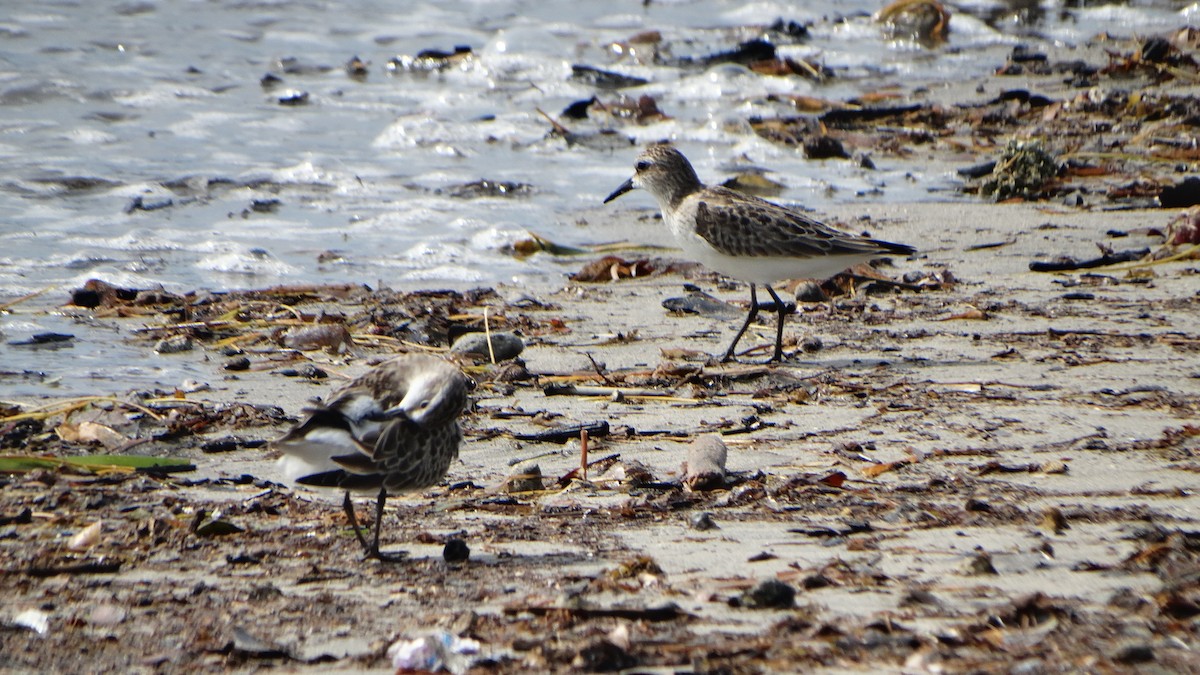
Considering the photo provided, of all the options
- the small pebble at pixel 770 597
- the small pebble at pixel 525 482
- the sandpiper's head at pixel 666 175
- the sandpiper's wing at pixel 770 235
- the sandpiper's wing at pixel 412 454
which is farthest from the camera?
the sandpiper's head at pixel 666 175

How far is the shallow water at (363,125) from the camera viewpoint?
8.13 meters

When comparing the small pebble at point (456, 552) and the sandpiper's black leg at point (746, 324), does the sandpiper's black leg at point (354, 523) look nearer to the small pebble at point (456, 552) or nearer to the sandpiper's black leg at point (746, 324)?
the small pebble at point (456, 552)

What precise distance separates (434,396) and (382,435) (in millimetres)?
249

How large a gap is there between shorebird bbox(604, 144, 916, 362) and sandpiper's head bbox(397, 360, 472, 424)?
2.63 meters

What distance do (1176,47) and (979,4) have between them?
4534mm

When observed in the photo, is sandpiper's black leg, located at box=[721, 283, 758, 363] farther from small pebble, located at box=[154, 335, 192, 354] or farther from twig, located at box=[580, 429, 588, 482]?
small pebble, located at box=[154, 335, 192, 354]

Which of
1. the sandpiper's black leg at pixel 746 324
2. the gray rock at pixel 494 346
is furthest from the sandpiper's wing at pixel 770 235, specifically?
the gray rock at pixel 494 346

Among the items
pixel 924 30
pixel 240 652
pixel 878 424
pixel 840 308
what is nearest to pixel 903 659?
pixel 240 652

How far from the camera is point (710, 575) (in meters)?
3.14

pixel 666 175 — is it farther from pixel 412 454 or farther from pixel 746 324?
pixel 412 454

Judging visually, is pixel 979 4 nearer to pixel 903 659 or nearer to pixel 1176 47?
pixel 1176 47

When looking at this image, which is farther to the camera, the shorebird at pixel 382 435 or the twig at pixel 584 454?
the twig at pixel 584 454

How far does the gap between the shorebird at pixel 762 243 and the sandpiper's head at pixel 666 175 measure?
25cm

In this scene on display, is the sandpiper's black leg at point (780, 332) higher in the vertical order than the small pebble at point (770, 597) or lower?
lower
